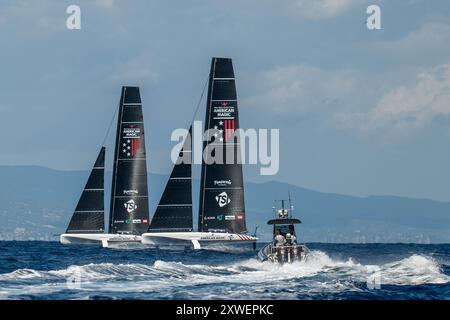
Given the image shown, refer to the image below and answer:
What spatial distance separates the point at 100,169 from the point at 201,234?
12996 mm

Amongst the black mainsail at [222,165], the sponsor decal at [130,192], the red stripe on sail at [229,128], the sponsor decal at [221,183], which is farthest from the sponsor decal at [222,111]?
the sponsor decal at [130,192]

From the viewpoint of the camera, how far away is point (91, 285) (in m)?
51.2

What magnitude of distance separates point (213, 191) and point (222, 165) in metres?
2.57

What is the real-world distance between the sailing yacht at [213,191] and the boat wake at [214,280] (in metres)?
32.4

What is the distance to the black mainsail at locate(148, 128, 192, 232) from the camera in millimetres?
102000

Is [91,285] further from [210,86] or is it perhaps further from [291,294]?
[210,86]

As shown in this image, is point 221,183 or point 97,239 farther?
point 97,239

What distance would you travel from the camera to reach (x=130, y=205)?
110938 millimetres

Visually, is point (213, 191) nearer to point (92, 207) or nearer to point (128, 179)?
point (128, 179)

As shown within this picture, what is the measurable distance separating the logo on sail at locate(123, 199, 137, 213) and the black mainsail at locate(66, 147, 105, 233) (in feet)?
11.0

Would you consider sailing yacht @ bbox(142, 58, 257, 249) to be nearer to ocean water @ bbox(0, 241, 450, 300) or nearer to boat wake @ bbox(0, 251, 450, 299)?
ocean water @ bbox(0, 241, 450, 300)

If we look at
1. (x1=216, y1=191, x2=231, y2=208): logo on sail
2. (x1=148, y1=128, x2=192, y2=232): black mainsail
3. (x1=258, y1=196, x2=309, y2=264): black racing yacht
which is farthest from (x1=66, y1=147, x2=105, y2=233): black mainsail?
(x1=258, y1=196, x2=309, y2=264): black racing yacht

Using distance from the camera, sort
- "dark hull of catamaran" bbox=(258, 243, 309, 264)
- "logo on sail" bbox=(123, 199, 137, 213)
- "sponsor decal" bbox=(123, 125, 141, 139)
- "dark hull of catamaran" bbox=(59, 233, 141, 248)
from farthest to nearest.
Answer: "logo on sail" bbox=(123, 199, 137, 213) → "sponsor decal" bbox=(123, 125, 141, 139) → "dark hull of catamaran" bbox=(59, 233, 141, 248) → "dark hull of catamaran" bbox=(258, 243, 309, 264)

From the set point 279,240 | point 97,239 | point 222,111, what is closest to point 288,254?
point 279,240
